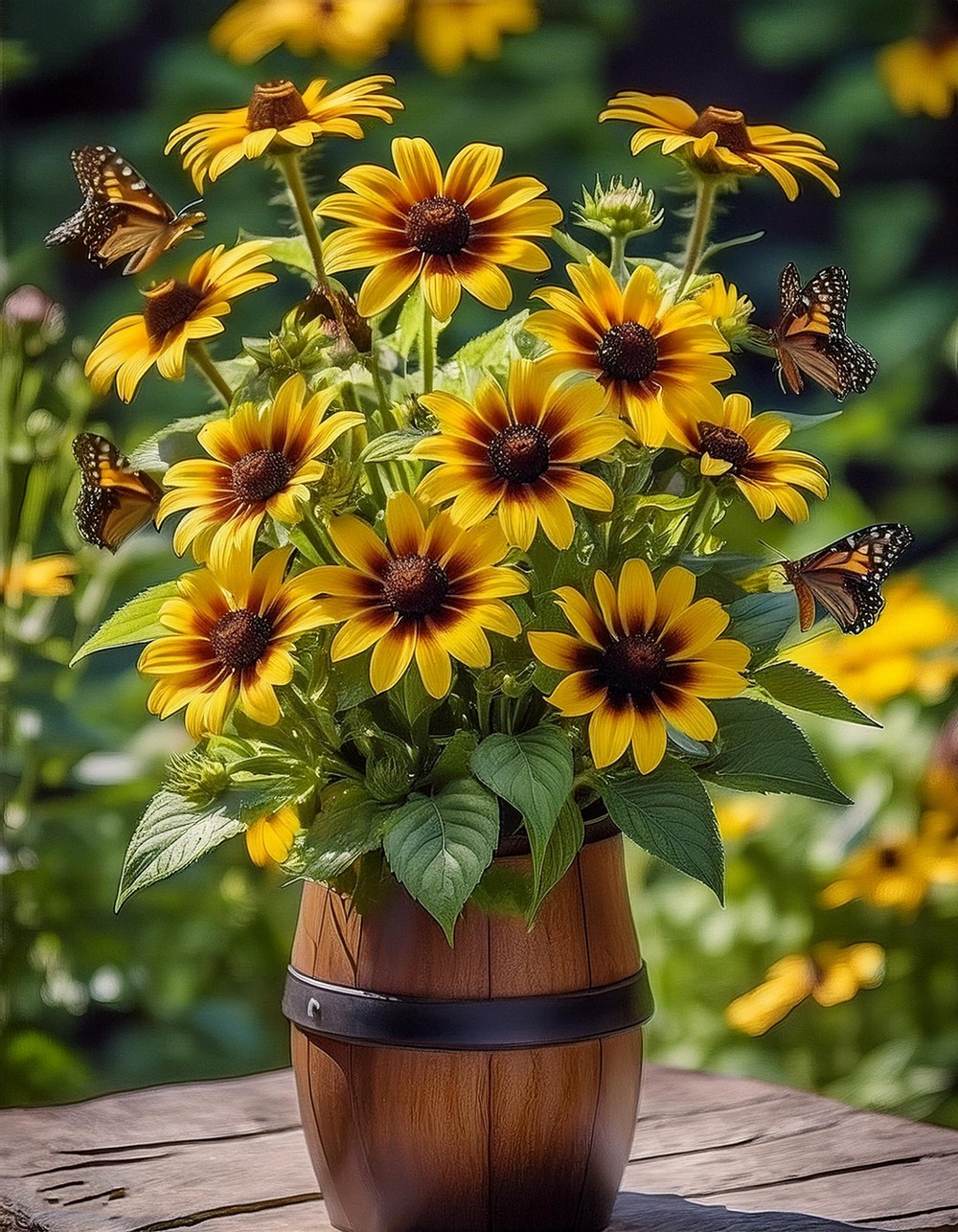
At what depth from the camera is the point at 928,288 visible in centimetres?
205

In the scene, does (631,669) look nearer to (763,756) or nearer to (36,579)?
(763,756)

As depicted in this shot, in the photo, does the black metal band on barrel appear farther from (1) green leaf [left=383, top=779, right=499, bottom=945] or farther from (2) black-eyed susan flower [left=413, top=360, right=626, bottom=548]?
(2) black-eyed susan flower [left=413, top=360, right=626, bottom=548]

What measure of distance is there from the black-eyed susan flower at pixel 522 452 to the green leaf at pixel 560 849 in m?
0.12

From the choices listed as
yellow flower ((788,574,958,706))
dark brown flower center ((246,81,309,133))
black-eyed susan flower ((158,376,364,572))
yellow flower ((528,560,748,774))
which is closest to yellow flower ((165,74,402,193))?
dark brown flower center ((246,81,309,133))

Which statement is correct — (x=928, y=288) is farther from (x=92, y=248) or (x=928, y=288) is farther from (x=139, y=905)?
(x=92, y=248)

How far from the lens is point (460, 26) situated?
203 cm

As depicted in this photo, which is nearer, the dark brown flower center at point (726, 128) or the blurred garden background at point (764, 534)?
the dark brown flower center at point (726, 128)

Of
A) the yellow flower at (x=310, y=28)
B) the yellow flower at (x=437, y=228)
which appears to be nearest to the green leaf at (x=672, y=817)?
the yellow flower at (x=437, y=228)

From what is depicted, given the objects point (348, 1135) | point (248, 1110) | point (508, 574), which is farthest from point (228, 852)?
point (508, 574)

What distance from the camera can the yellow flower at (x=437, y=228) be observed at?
660 millimetres

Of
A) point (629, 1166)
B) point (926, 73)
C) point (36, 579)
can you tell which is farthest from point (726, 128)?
point (926, 73)

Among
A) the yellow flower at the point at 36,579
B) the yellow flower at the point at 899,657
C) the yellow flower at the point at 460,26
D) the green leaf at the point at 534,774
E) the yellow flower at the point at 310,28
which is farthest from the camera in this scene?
the yellow flower at the point at 460,26

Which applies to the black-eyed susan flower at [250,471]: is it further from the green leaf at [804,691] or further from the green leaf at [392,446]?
the green leaf at [804,691]

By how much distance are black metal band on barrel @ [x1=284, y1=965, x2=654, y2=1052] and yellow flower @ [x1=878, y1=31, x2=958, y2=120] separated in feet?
4.98
